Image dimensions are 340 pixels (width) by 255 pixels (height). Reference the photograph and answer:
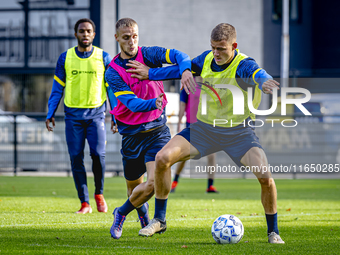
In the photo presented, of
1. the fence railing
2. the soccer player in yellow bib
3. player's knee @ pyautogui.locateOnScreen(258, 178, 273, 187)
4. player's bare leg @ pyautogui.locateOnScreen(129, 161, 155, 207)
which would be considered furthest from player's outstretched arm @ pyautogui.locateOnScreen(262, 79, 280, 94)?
the fence railing

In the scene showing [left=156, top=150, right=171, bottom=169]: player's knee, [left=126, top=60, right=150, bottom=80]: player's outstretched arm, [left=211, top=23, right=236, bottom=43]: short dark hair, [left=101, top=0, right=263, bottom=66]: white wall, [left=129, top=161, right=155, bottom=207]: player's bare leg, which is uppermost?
[left=101, top=0, right=263, bottom=66]: white wall

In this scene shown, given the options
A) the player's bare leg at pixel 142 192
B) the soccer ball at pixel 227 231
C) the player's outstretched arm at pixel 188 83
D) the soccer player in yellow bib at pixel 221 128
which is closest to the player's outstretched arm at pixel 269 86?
the soccer player in yellow bib at pixel 221 128

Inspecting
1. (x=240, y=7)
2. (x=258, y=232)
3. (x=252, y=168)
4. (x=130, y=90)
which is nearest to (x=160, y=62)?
(x=130, y=90)

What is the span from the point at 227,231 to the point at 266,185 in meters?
0.57

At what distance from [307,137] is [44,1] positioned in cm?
1223

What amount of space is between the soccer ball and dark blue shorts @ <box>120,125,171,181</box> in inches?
38.0

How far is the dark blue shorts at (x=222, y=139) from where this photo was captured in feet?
16.1

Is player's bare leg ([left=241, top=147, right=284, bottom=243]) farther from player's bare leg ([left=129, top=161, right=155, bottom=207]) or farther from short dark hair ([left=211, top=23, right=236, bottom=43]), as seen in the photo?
short dark hair ([left=211, top=23, right=236, bottom=43])

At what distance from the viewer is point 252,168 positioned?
4680 mm

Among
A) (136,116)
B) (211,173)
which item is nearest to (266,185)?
(136,116)

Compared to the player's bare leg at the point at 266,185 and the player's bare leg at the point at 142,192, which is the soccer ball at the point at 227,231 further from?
the player's bare leg at the point at 142,192

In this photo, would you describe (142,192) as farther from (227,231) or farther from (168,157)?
(227,231)

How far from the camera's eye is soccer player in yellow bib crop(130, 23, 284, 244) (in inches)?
189

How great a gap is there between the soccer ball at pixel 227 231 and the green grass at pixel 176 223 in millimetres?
78
